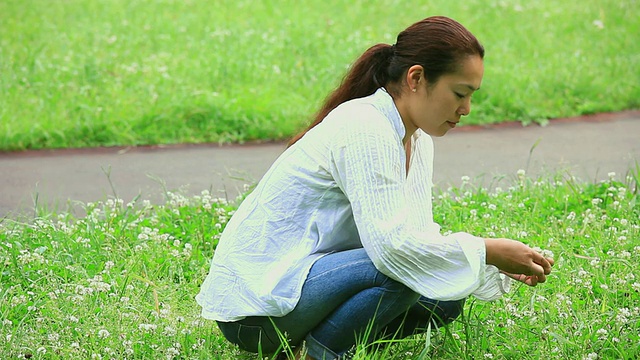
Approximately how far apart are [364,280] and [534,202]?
2090 millimetres

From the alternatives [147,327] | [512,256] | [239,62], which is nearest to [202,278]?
[147,327]

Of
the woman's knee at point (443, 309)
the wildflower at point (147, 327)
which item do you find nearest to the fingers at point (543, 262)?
the woman's knee at point (443, 309)

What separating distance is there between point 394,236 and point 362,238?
4.2 inches

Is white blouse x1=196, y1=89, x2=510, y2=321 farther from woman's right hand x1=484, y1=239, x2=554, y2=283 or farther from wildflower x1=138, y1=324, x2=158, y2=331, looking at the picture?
wildflower x1=138, y1=324, x2=158, y2=331

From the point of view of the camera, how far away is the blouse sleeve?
2.69 meters

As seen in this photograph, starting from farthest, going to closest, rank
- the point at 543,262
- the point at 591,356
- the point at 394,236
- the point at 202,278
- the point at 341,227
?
the point at 202,278 → the point at 591,356 → the point at 341,227 → the point at 543,262 → the point at 394,236

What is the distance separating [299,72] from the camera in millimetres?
7176

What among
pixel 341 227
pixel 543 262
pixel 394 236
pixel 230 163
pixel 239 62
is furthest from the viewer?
pixel 239 62

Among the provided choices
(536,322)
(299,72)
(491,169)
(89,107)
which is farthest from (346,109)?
(299,72)

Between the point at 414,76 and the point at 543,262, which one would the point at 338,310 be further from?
the point at 414,76

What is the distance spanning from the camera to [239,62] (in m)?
7.23

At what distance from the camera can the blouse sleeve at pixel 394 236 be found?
269 cm

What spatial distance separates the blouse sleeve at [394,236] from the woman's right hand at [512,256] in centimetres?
3

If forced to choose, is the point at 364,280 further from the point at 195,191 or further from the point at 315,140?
the point at 195,191
